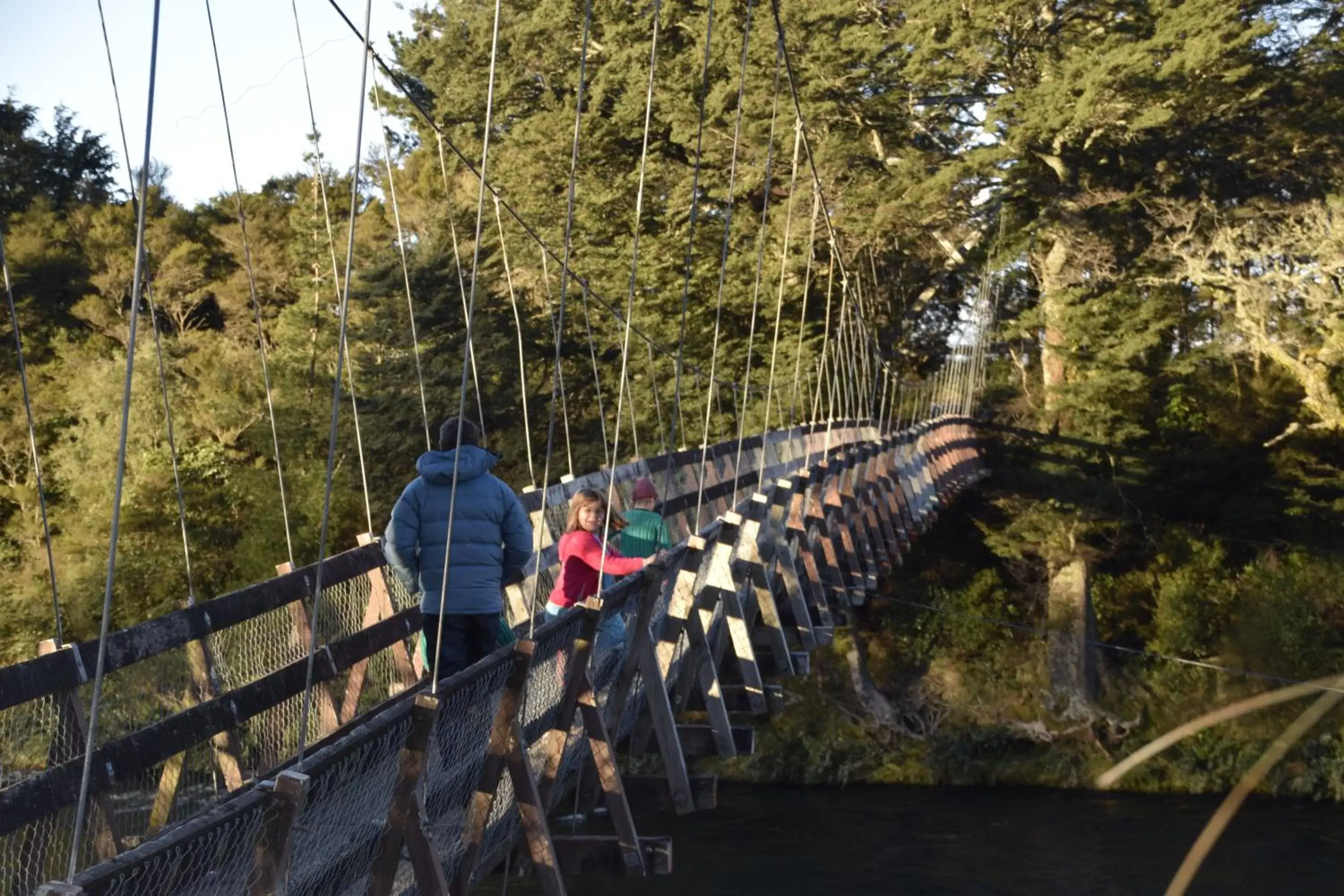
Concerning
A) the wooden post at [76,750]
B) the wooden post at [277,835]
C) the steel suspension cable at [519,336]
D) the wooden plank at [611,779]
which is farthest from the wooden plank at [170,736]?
the steel suspension cable at [519,336]

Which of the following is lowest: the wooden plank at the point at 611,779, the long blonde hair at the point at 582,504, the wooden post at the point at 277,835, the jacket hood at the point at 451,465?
the wooden plank at the point at 611,779

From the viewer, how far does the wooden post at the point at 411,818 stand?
3006 mm

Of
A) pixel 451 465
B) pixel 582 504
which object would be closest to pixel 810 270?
pixel 582 504

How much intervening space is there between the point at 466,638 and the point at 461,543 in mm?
265

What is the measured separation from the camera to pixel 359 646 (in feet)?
17.7

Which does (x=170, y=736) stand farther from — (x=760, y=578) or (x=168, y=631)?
(x=760, y=578)

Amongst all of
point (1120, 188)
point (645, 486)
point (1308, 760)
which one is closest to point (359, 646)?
point (645, 486)

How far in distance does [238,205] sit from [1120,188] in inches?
671

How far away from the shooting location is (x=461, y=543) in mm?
4695

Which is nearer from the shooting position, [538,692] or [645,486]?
[538,692]

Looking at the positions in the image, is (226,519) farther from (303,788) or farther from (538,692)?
(303,788)

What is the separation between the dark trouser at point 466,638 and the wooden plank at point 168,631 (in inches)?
15.7

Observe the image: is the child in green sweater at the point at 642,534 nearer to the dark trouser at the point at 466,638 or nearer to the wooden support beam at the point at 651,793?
the wooden support beam at the point at 651,793

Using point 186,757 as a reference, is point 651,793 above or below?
below
